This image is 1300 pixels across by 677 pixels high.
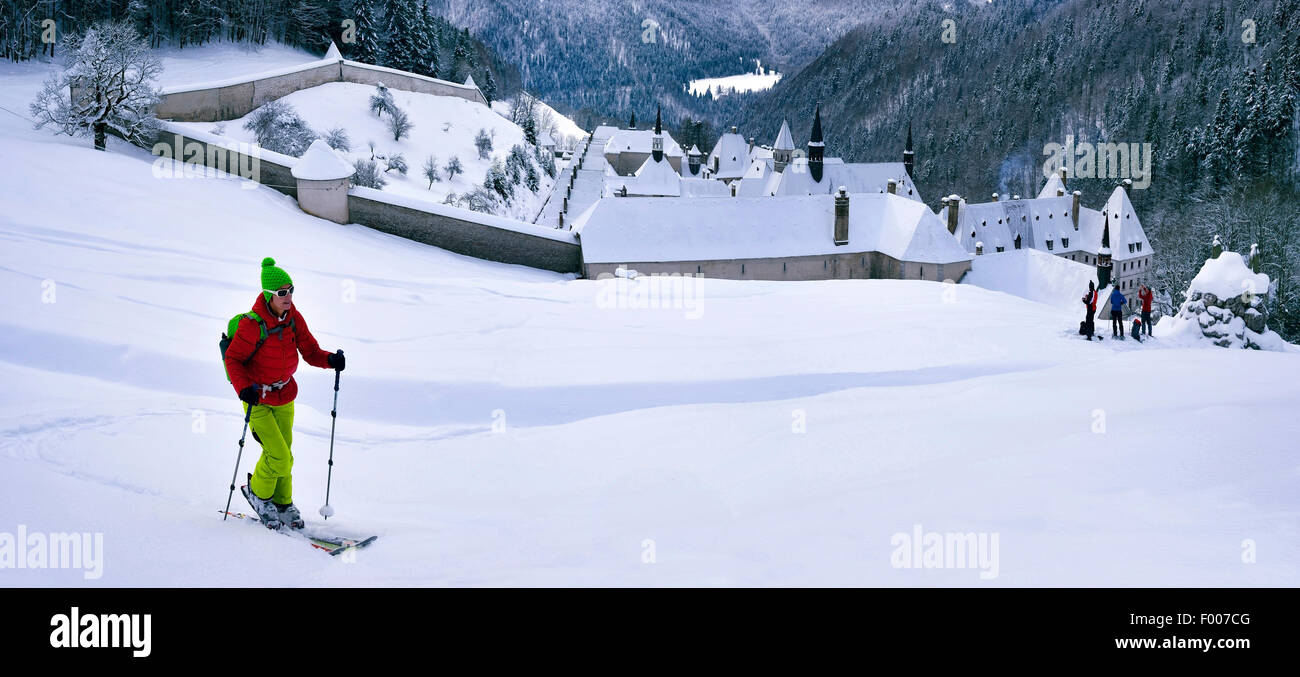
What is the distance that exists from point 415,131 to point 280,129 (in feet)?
36.4

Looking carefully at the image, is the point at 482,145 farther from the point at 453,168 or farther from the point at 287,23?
the point at 287,23

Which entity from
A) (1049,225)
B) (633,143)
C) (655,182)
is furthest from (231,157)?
(633,143)

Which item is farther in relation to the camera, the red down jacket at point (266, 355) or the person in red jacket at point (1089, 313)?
the person in red jacket at point (1089, 313)

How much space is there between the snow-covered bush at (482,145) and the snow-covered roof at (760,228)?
682 inches

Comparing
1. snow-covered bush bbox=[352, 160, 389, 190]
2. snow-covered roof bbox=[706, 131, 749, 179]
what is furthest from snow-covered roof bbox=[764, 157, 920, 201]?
snow-covered bush bbox=[352, 160, 389, 190]

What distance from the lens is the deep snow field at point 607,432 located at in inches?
253

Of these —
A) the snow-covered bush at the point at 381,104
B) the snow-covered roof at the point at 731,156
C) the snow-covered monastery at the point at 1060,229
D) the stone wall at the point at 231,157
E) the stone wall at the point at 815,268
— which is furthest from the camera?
the snow-covered roof at the point at 731,156

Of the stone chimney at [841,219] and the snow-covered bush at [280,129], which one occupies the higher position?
the snow-covered bush at [280,129]

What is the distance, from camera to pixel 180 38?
58.7 metres

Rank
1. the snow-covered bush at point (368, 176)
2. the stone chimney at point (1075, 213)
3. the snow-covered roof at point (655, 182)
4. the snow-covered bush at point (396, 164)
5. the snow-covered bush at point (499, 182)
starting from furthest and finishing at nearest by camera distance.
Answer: the stone chimney at point (1075, 213), the snow-covered roof at point (655, 182), the snow-covered bush at point (499, 182), the snow-covered bush at point (396, 164), the snow-covered bush at point (368, 176)

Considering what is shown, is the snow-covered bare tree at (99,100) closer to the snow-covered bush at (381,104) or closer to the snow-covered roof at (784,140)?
the snow-covered bush at (381,104)

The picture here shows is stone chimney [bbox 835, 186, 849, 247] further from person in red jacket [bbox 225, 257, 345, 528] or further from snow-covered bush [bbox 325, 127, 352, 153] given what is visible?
person in red jacket [bbox 225, 257, 345, 528]

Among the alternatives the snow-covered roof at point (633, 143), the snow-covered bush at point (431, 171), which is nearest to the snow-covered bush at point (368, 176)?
the snow-covered bush at point (431, 171)

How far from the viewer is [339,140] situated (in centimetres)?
4400
